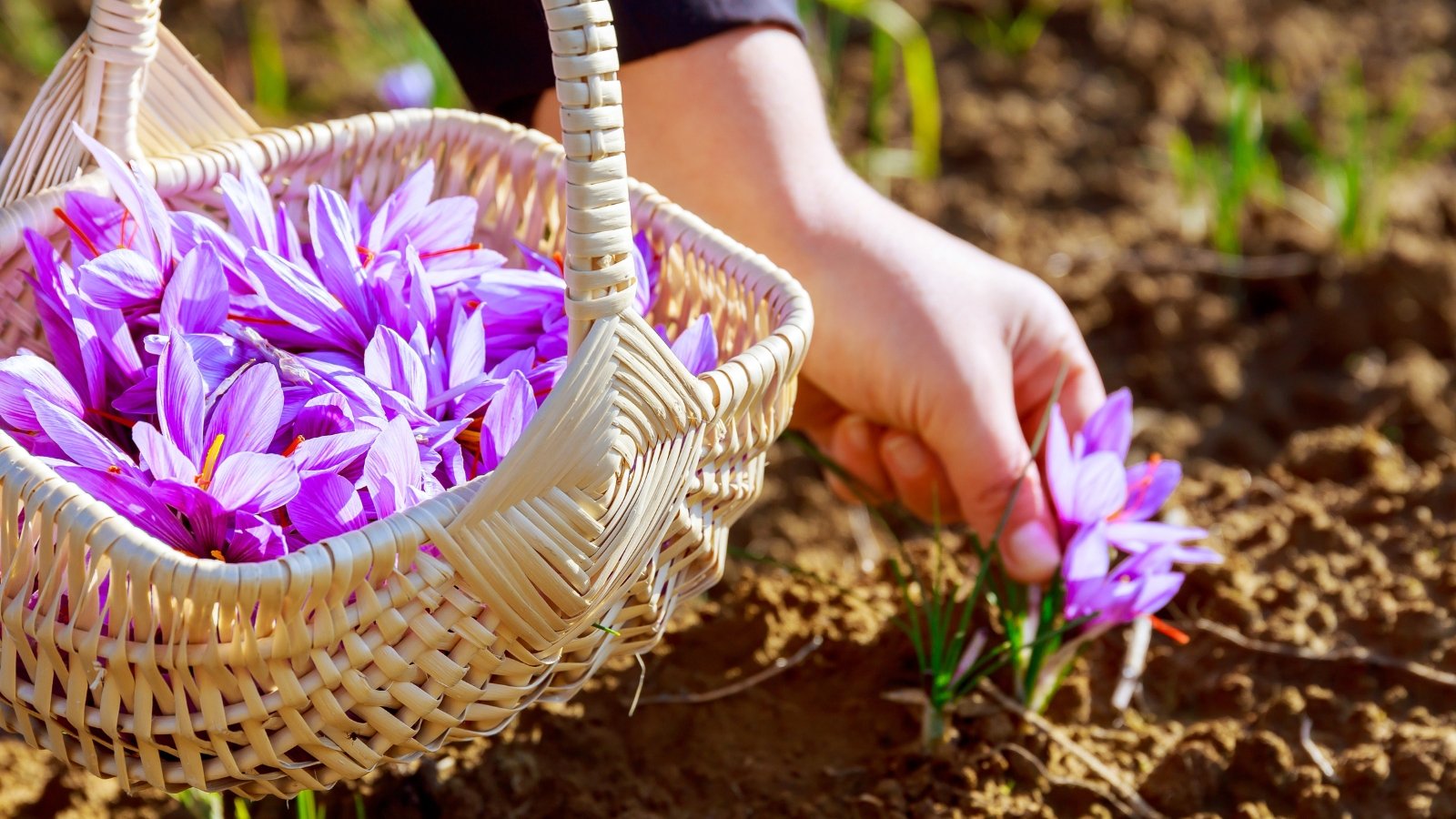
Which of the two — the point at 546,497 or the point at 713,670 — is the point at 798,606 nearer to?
the point at 713,670

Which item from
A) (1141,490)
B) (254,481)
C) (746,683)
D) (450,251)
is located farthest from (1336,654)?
(254,481)

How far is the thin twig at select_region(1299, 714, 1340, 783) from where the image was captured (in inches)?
47.6

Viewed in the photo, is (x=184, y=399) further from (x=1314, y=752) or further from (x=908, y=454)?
(x=1314, y=752)

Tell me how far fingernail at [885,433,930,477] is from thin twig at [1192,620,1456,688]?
338 millimetres

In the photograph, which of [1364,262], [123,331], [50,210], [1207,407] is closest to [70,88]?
[50,210]

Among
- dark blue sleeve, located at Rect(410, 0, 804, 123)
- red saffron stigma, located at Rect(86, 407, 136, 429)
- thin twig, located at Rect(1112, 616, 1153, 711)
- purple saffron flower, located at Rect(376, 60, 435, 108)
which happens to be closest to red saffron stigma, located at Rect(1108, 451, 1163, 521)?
thin twig, located at Rect(1112, 616, 1153, 711)

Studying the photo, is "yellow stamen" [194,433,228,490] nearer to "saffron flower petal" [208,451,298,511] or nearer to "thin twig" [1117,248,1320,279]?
"saffron flower petal" [208,451,298,511]

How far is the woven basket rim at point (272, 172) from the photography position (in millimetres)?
712

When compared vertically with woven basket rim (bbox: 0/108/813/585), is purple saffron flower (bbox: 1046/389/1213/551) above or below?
below

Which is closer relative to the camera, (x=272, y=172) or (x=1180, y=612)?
(x=272, y=172)

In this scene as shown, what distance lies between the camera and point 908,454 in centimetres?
136

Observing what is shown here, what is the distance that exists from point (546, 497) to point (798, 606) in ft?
2.21

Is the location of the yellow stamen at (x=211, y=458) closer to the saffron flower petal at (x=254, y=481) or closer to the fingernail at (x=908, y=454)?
the saffron flower petal at (x=254, y=481)

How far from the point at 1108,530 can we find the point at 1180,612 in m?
0.28
